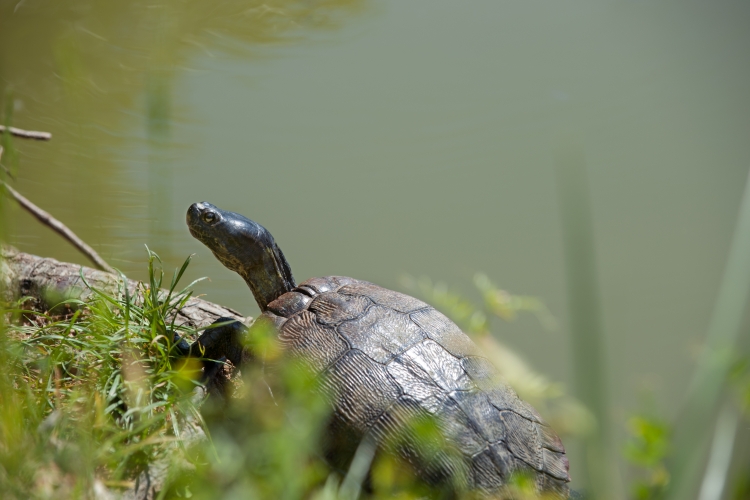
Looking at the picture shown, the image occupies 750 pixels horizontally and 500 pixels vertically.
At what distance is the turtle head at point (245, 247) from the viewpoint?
81.1 inches

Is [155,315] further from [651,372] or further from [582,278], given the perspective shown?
[651,372]

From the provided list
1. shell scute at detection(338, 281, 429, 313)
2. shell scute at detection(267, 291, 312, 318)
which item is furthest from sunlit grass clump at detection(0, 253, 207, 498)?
shell scute at detection(338, 281, 429, 313)

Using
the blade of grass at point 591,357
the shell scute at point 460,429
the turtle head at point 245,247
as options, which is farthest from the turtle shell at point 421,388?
the blade of grass at point 591,357

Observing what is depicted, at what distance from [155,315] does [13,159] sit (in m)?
0.86

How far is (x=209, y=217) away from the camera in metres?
2.05

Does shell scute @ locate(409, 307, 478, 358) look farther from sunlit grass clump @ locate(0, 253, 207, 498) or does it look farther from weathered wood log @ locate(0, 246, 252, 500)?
weathered wood log @ locate(0, 246, 252, 500)

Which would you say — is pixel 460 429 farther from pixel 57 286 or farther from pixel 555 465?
pixel 57 286

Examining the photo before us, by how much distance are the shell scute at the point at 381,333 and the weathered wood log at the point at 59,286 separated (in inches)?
28.5

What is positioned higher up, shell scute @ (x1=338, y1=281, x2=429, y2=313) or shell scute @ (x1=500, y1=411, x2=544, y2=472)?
shell scute @ (x1=338, y1=281, x2=429, y2=313)

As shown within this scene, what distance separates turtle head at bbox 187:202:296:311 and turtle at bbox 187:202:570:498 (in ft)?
0.75

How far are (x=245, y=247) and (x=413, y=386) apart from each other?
0.94m

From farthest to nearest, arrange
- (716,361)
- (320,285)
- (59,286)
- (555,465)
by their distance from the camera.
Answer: (59,286)
(320,285)
(555,465)
(716,361)

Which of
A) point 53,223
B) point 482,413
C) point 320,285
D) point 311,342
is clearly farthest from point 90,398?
point 53,223

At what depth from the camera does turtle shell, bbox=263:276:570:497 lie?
1399mm
